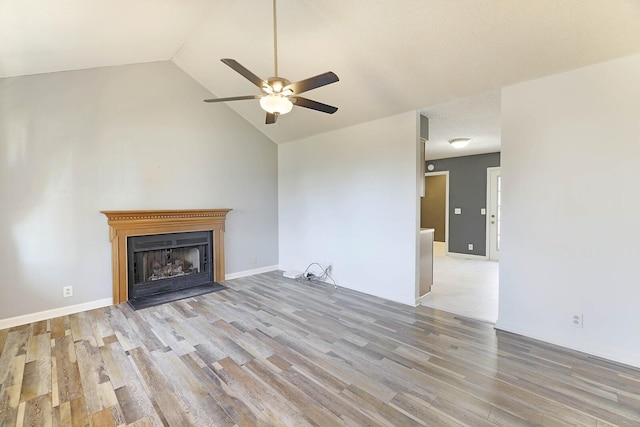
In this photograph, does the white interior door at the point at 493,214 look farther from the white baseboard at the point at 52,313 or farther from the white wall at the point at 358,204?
the white baseboard at the point at 52,313

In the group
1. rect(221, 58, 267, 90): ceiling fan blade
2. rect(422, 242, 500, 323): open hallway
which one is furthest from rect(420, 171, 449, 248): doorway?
rect(221, 58, 267, 90): ceiling fan blade

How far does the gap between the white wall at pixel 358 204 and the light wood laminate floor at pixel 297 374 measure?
0.84m

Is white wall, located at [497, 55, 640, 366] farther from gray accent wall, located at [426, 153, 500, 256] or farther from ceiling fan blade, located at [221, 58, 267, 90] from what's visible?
gray accent wall, located at [426, 153, 500, 256]

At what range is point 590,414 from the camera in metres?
1.72

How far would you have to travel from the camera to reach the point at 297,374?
84.0 inches

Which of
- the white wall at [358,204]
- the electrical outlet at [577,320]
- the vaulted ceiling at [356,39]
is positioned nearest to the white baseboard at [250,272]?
the white wall at [358,204]

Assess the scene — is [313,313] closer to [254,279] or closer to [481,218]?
[254,279]

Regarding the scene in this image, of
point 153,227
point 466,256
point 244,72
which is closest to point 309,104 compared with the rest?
point 244,72

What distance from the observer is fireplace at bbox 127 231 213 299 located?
3.81 meters

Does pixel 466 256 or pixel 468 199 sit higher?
pixel 468 199

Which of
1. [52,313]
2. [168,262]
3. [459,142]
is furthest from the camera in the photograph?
[459,142]

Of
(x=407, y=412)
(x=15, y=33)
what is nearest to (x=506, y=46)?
(x=407, y=412)

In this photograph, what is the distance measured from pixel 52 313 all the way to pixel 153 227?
139 cm

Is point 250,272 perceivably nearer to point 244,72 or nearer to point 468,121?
point 244,72
